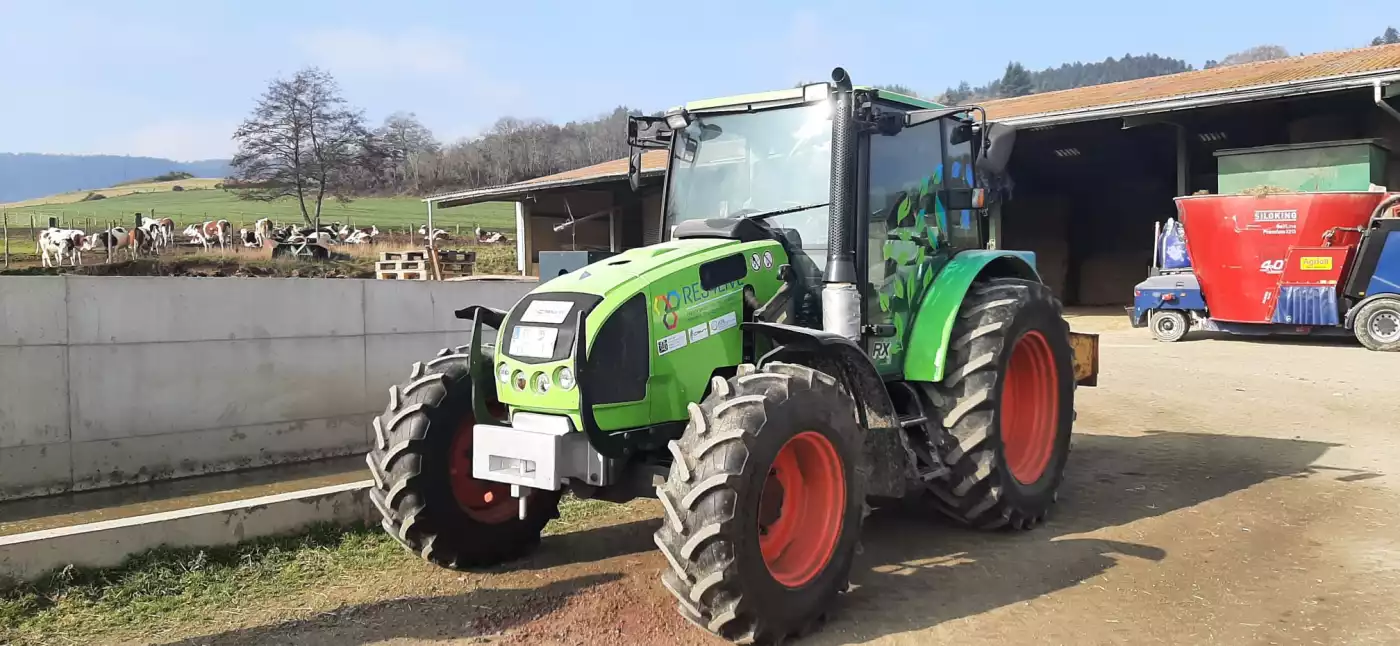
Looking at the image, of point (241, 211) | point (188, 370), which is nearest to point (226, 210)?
point (241, 211)

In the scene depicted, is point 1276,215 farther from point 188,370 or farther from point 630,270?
point 188,370

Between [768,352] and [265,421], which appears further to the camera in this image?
[265,421]

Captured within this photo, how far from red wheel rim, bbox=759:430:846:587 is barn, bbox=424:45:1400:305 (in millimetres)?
8496

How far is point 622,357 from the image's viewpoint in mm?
3910

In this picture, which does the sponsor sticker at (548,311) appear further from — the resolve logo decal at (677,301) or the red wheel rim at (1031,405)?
the red wheel rim at (1031,405)

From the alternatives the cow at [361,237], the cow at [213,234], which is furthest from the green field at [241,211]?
the cow at [213,234]

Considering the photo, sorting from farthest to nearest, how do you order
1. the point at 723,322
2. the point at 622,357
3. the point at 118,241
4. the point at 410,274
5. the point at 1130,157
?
the point at 1130,157
the point at 118,241
the point at 410,274
the point at 723,322
the point at 622,357

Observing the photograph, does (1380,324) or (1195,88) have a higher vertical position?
(1195,88)

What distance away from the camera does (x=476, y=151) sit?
236ft

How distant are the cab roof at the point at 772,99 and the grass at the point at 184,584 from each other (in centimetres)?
278

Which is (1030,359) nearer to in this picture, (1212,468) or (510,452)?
(1212,468)

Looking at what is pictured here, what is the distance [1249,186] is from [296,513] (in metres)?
16.7

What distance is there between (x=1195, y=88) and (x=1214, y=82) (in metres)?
0.91

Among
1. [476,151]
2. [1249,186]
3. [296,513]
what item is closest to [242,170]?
[476,151]
